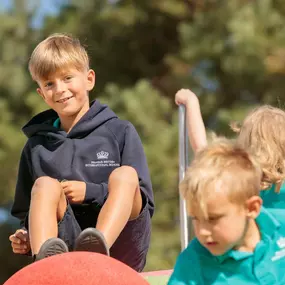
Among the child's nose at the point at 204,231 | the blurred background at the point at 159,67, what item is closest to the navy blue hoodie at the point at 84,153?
the child's nose at the point at 204,231

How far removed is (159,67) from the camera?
68.0ft

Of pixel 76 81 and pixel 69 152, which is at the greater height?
pixel 76 81

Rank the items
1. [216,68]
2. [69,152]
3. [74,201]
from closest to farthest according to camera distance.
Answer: [74,201], [69,152], [216,68]

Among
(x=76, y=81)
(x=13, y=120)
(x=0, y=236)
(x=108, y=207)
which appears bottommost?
(x=0, y=236)

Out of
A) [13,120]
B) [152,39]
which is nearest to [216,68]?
[152,39]

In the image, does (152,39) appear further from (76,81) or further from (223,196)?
(223,196)

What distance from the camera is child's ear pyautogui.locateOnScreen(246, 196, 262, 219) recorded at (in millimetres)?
3912

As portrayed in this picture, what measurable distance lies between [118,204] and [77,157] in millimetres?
771

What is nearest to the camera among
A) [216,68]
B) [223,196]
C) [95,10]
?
[223,196]

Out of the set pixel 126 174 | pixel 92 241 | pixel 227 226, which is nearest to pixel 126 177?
pixel 126 174

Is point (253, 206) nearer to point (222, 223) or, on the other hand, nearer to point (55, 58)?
point (222, 223)

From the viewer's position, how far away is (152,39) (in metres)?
21.1

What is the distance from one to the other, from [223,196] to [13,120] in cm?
1607

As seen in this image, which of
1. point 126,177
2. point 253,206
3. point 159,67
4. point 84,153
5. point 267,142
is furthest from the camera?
point 159,67
